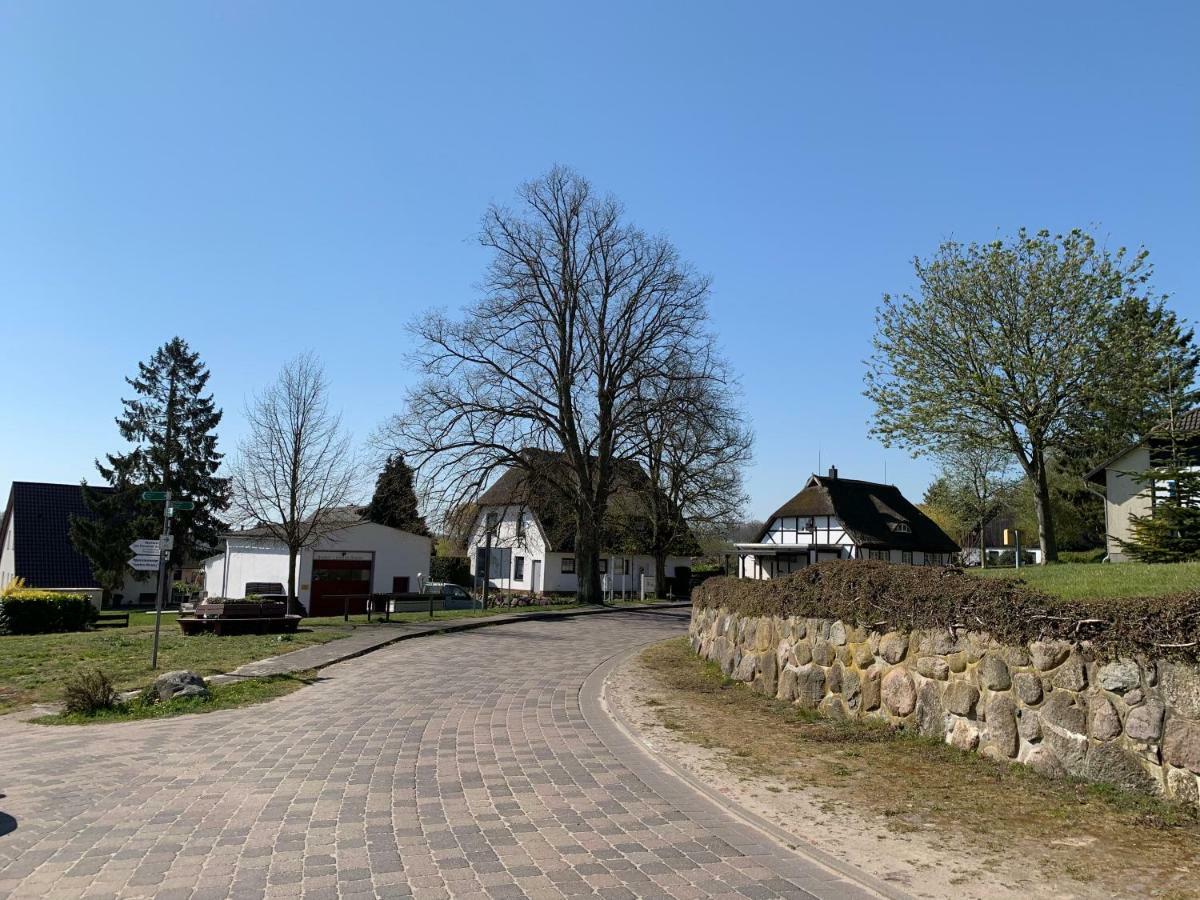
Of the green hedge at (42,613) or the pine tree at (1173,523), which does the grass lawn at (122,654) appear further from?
the pine tree at (1173,523)

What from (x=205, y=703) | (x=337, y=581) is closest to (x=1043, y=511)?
(x=205, y=703)

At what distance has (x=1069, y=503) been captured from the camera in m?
51.6

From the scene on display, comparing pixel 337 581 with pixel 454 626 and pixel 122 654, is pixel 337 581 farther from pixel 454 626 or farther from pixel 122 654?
pixel 122 654

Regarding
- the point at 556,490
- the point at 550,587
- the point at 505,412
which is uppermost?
the point at 505,412

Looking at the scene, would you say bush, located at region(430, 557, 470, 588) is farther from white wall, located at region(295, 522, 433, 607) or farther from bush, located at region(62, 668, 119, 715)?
bush, located at region(62, 668, 119, 715)

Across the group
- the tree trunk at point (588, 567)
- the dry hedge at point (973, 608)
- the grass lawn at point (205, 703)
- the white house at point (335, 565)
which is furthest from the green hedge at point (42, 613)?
the dry hedge at point (973, 608)

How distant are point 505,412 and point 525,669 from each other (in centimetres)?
2120

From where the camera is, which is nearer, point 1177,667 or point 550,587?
point 1177,667

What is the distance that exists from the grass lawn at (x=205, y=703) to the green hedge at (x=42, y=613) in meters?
15.5

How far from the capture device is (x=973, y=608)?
803 cm

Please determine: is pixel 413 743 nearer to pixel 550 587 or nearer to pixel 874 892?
pixel 874 892

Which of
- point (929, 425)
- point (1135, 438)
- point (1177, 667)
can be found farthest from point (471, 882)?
point (1135, 438)

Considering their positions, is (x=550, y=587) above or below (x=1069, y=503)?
below

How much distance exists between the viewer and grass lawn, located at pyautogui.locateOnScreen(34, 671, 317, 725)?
10375mm
